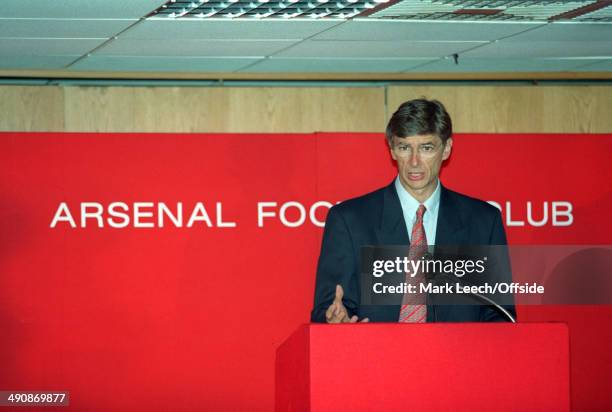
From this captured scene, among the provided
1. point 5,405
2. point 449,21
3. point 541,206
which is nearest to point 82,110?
point 5,405

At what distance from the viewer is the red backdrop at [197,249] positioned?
17.8 ft

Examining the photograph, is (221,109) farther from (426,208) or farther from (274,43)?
(426,208)

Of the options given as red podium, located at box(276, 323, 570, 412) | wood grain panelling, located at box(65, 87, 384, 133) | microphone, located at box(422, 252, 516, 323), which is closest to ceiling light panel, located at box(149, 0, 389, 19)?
wood grain panelling, located at box(65, 87, 384, 133)

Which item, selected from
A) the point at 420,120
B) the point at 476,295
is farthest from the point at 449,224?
the point at 476,295

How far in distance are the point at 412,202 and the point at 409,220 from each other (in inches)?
2.7

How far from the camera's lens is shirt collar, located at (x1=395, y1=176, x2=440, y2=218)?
3727 millimetres

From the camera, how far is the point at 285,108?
6.46 m

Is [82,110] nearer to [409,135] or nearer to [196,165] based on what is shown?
[196,165]

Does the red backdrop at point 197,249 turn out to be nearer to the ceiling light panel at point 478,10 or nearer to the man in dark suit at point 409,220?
the ceiling light panel at point 478,10

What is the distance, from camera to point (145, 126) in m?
6.34

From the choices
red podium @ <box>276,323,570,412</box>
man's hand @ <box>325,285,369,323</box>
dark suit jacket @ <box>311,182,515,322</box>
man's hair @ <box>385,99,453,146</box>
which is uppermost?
man's hair @ <box>385,99,453,146</box>

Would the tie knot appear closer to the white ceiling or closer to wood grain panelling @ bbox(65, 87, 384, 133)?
the white ceiling

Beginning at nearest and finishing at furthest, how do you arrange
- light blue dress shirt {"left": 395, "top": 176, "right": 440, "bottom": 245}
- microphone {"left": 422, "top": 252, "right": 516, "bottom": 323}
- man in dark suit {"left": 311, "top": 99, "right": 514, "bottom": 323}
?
1. microphone {"left": 422, "top": 252, "right": 516, "bottom": 323}
2. man in dark suit {"left": 311, "top": 99, "right": 514, "bottom": 323}
3. light blue dress shirt {"left": 395, "top": 176, "right": 440, "bottom": 245}

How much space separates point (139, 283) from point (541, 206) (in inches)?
83.5
